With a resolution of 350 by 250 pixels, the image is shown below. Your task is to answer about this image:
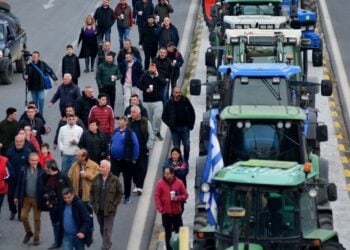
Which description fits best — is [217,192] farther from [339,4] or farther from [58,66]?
[339,4]

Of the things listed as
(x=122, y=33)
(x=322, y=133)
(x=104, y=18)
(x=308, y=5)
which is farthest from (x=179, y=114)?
(x=308, y=5)

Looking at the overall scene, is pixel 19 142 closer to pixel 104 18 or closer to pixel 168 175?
pixel 168 175

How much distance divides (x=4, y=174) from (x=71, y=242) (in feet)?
8.50

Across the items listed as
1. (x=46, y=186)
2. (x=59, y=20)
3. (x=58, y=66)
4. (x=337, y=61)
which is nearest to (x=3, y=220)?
(x=46, y=186)

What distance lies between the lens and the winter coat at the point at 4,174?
23.4 metres

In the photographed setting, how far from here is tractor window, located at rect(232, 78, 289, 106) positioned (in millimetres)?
24234

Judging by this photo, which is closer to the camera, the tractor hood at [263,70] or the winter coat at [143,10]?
the tractor hood at [263,70]

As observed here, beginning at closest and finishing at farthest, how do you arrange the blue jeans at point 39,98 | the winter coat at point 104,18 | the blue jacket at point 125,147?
the blue jacket at point 125,147
the blue jeans at point 39,98
the winter coat at point 104,18

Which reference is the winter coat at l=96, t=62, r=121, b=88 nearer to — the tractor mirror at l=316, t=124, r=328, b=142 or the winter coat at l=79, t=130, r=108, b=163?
the winter coat at l=79, t=130, r=108, b=163

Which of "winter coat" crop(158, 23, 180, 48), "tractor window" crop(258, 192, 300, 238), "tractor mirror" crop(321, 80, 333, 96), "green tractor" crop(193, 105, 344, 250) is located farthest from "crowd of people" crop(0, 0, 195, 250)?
"tractor window" crop(258, 192, 300, 238)

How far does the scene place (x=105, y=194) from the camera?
22.1m

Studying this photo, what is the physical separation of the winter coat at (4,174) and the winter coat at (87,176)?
40.7 inches

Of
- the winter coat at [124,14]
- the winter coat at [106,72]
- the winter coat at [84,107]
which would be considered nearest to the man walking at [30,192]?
the winter coat at [84,107]

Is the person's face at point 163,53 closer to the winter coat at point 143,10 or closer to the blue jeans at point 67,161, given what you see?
the blue jeans at point 67,161
